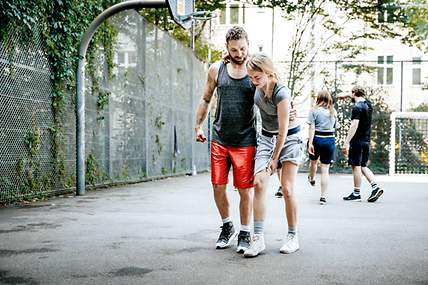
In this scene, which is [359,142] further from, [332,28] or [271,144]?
[332,28]

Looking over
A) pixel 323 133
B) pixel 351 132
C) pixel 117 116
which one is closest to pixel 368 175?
pixel 351 132

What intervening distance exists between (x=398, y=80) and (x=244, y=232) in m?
17.1

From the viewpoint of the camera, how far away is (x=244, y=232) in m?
4.91

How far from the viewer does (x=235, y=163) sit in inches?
194

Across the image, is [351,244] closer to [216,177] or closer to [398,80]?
[216,177]

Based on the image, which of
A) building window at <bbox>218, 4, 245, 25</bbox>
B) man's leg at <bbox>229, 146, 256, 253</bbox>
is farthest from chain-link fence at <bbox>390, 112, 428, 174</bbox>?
man's leg at <bbox>229, 146, 256, 253</bbox>

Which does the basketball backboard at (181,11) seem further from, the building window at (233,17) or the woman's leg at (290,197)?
the building window at (233,17)

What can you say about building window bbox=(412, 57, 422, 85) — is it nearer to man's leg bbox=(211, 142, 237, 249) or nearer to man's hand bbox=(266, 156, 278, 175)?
man's leg bbox=(211, 142, 237, 249)

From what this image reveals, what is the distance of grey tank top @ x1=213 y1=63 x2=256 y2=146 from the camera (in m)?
4.84

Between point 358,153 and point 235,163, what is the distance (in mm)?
5146

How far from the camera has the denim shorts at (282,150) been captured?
480 cm

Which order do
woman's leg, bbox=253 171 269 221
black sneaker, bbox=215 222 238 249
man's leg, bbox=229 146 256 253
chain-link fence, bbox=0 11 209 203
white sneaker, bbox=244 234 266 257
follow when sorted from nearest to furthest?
white sneaker, bbox=244 234 266 257, woman's leg, bbox=253 171 269 221, man's leg, bbox=229 146 256 253, black sneaker, bbox=215 222 238 249, chain-link fence, bbox=0 11 209 203

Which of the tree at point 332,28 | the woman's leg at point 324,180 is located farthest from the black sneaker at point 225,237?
the tree at point 332,28

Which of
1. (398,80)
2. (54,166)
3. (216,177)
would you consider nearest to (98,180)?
(54,166)
